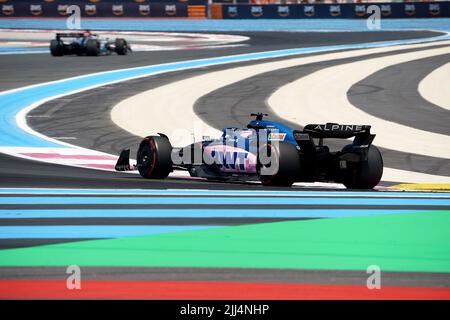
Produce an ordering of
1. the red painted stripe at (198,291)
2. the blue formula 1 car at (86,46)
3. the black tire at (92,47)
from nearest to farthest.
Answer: the red painted stripe at (198,291)
the blue formula 1 car at (86,46)
the black tire at (92,47)

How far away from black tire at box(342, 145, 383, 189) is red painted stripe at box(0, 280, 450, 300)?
4.18 meters

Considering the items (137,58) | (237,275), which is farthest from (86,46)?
(237,275)

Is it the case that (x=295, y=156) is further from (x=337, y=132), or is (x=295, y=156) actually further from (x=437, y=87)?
(x=437, y=87)

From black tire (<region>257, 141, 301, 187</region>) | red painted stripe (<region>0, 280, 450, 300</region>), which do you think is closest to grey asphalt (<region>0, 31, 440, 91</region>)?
black tire (<region>257, 141, 301, 187</region>)

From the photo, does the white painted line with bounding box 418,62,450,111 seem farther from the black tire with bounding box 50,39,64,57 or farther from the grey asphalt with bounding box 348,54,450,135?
the black tire with bounding box 50,39,64,57

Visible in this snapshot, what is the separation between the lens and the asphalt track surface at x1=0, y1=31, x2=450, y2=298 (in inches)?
259

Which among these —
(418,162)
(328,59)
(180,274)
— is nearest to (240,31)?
(328,59)

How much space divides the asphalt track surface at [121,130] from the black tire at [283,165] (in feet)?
1.17

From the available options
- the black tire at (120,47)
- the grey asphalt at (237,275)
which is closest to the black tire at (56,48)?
the black tire at (120,47)

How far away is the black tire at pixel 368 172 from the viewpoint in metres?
10.4

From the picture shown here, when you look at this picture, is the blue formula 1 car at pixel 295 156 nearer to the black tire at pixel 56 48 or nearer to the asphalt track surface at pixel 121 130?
the asphalt track surface at pixel 121 130

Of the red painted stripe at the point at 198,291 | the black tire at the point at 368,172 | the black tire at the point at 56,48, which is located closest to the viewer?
the red painted stripe at the point at 198,291

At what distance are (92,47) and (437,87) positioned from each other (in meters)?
14.0

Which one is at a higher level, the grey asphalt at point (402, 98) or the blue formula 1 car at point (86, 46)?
the blue formula 1 car at point (86, 46)
